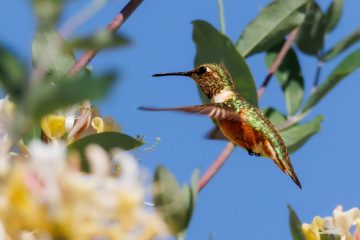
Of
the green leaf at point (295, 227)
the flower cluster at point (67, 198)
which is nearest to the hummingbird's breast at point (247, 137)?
the green leaf at point (295, 227)

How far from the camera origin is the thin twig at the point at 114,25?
110 centimetres

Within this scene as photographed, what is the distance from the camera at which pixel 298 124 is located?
2059mm

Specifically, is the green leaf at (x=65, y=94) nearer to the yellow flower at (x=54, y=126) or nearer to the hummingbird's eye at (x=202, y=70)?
the yellow flower at (x=54, y=126)

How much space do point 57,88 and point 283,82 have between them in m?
1.74

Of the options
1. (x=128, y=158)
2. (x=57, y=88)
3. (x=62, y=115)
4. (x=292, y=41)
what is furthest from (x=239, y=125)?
(x=57, y=88)

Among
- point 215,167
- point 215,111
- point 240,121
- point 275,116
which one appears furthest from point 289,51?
point 215,167

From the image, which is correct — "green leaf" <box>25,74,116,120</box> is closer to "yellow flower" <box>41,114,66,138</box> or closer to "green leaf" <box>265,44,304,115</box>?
"yellow flower" <box>41,114,66,138</box>

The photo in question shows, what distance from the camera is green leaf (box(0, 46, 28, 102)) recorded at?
22.6 inches

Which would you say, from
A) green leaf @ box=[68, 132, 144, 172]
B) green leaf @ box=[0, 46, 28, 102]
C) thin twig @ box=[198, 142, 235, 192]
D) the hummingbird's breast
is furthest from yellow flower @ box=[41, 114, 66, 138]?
green leaf @ box=[0, 46, 28, 102]

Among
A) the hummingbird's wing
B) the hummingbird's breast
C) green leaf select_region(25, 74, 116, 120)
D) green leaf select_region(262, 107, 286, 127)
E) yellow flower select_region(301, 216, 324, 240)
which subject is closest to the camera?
green leaf select_region(25, 74, 116, 120)

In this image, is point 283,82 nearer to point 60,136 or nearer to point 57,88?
point 60,136

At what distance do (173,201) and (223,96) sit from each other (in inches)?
46.8

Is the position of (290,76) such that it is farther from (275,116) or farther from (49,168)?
(49,168)

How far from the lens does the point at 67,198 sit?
0.63m
